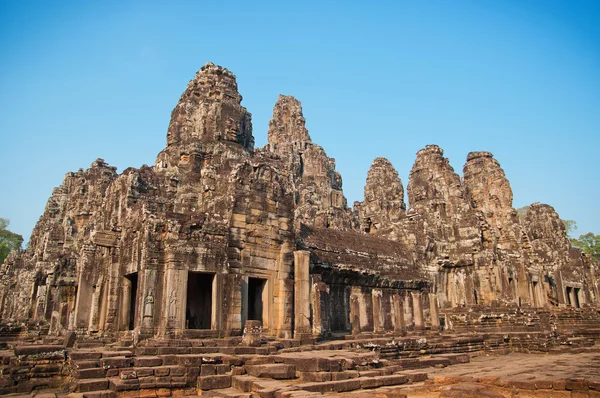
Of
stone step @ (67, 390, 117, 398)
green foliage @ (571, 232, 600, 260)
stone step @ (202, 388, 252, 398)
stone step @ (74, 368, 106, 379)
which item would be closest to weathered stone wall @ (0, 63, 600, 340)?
stone step @ (74, 368, 106, 379)

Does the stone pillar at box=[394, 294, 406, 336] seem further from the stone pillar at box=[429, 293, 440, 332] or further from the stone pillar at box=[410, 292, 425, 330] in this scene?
the stone pillar at box=[429, 293, 440, 332]

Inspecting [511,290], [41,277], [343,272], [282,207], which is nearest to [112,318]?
[282,207]

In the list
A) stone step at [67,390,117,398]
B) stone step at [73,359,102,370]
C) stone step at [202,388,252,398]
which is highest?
stone step at [73,359,102,370]

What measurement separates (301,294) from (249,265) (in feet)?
6.76

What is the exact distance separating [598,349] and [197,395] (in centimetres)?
1543

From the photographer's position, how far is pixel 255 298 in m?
14.9

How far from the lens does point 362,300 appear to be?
1962 centimetres

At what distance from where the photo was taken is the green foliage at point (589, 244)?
57.3 meters

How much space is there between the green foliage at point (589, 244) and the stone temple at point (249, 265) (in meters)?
20.6

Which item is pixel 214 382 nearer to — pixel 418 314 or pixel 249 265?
pixel 249 265

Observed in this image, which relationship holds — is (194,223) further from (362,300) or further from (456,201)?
(456,201)

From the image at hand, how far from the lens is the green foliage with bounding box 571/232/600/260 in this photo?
57.3 m

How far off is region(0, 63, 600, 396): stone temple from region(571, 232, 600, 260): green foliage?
812 inches

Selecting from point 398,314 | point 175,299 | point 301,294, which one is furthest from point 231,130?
point 175,299
